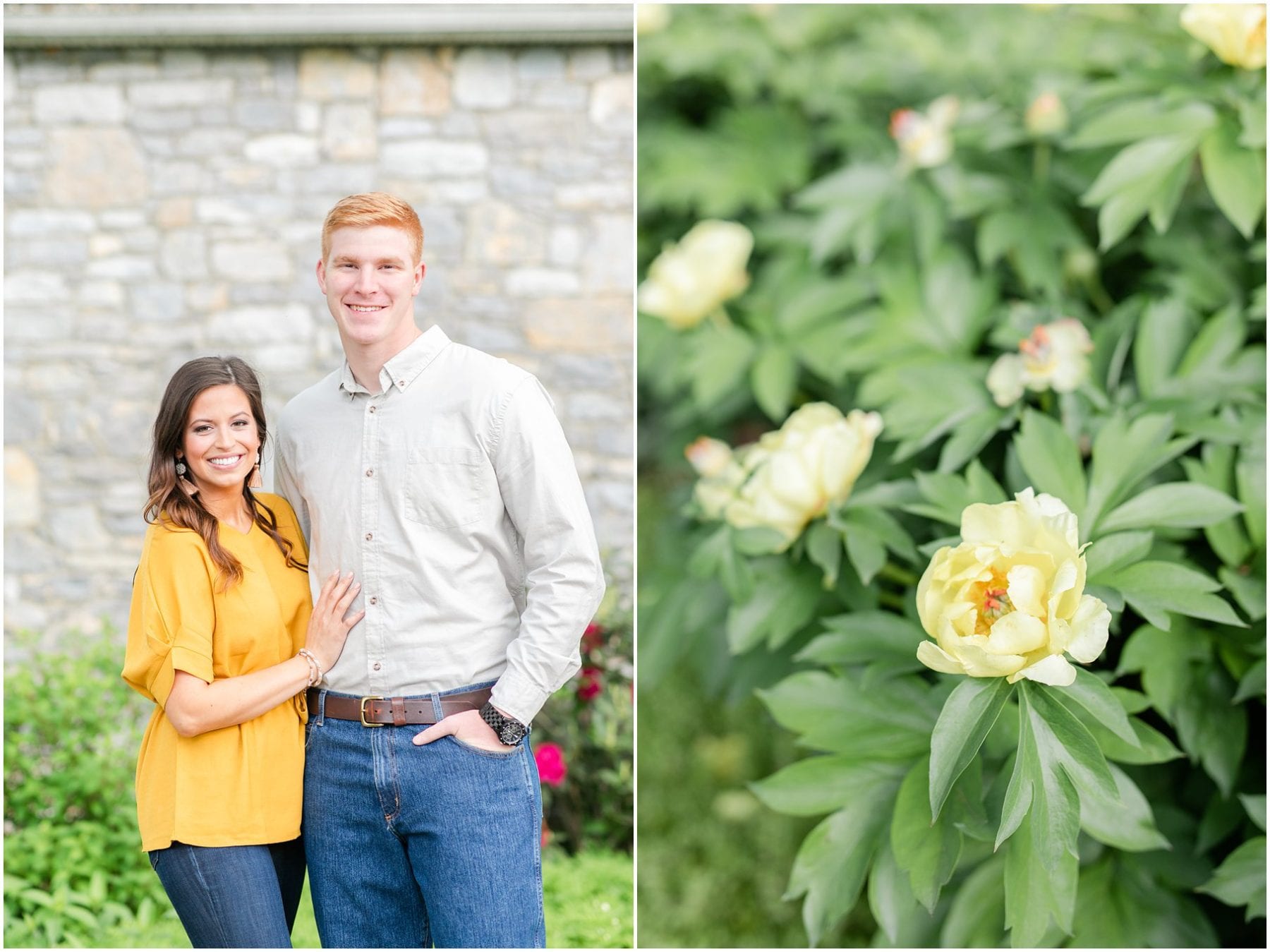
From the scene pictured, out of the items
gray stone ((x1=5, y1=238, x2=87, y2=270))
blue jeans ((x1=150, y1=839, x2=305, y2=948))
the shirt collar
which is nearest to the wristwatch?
blue jeans ((x1=150, y1=839, x2=305, y2=948))

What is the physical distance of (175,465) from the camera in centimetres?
137

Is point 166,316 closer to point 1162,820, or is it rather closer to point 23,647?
point 23,647

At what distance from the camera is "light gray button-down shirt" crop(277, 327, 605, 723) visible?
4.49 ft

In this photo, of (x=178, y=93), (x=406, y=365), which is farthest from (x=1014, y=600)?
(x=178, y=93)

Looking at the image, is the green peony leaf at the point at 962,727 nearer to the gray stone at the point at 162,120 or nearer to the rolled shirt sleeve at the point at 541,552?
the rolled shirt sleeve at the point at 541,552

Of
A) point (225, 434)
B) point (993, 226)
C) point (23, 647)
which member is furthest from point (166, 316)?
point (993, 226)

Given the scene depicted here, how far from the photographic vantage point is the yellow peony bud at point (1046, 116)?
1715 mm

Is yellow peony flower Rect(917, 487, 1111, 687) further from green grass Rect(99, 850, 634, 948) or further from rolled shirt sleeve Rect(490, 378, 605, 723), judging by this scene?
green grass Rect(99, 850, 634, 948)

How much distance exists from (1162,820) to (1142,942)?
182mm

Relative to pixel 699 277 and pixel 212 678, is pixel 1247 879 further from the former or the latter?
pixel 212 678

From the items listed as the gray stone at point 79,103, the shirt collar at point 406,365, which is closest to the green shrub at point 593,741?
the shirt collar at point 406,365

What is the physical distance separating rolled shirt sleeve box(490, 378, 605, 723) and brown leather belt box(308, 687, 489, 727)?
0.24ft

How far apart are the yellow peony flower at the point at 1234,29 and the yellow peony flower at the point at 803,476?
32.0 inches

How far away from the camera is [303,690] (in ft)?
4.53
